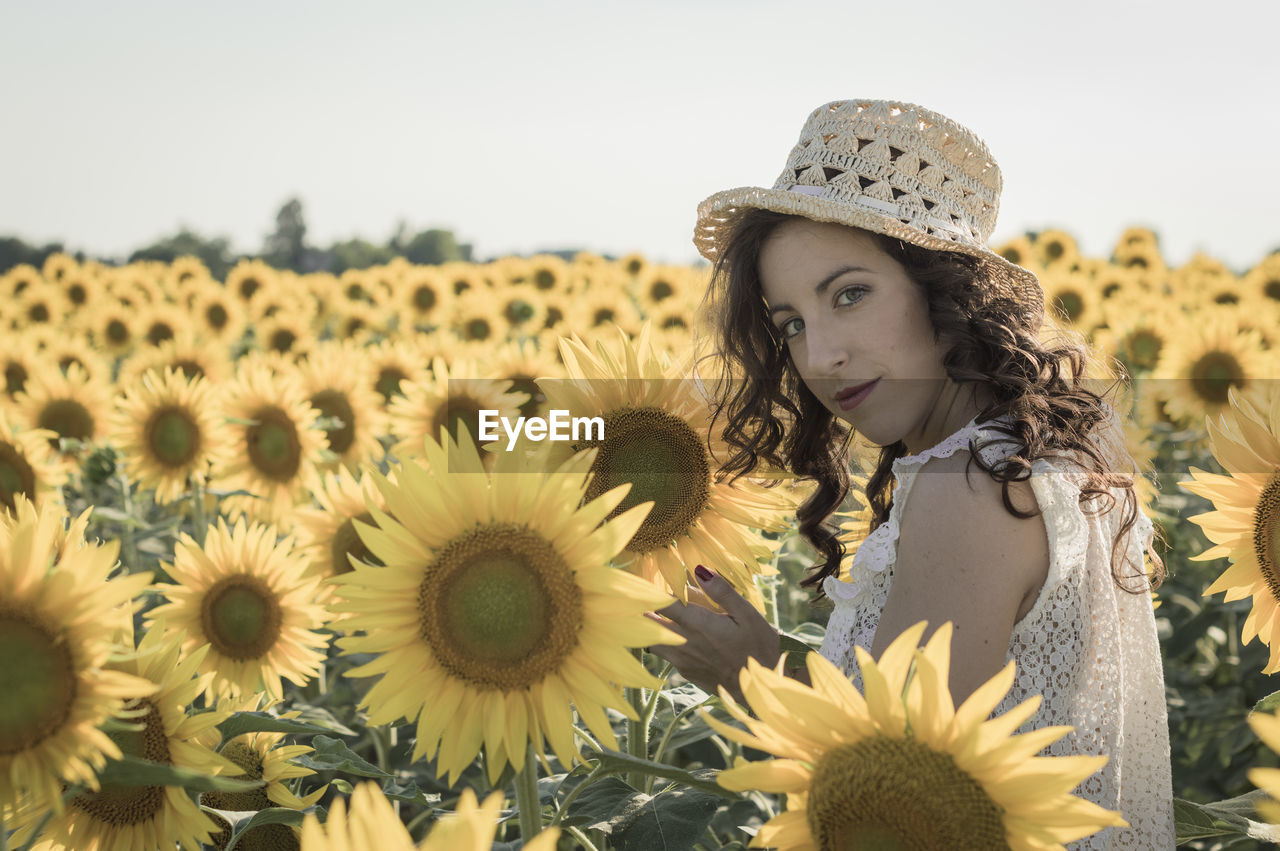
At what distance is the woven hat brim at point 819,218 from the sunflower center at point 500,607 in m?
1.07

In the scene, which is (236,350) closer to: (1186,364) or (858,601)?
(1186,364)

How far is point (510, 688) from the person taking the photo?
1.57 m

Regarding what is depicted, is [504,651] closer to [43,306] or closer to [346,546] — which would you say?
[346,546]

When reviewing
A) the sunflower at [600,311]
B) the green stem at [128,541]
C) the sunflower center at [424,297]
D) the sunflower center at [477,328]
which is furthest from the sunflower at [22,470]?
the sunflower center at [424,297]


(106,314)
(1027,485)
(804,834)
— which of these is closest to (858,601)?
(1027,485)

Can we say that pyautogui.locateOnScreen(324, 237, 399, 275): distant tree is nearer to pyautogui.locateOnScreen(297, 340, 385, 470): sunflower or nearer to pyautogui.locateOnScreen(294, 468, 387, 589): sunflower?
pyautogui.locateOnScreen(297, 340, 385, 470): sunflower

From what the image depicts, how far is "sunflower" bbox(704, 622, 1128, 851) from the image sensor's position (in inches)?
46.1

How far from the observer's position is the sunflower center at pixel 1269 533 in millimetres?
1931

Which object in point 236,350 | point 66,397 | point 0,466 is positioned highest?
point 0,466

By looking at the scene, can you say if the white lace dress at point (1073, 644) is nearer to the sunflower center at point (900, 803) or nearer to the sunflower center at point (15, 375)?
the sunflower center at point (900, 803)

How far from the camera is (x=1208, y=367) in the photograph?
6.05 meters

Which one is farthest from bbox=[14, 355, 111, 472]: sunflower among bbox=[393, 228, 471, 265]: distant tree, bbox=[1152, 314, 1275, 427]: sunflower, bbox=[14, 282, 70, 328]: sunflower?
bbox=[393, 228, 471, 265]: distant tree

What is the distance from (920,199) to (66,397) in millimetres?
4995

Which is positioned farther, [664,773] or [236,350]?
[236,350]
